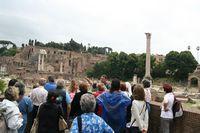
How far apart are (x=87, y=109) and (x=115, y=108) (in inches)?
113

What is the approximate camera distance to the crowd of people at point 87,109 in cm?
593

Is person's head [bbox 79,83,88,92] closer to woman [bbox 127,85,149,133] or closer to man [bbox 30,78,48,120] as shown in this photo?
man [bbox 30,78,48,120]

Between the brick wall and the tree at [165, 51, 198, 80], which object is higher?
the tree at [165, 51, 198, 80]

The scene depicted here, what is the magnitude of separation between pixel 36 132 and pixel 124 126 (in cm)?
215

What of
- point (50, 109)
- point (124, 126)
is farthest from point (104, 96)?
point (50, 109)

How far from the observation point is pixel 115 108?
28.7 feet

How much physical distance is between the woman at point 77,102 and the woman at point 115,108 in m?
0.89

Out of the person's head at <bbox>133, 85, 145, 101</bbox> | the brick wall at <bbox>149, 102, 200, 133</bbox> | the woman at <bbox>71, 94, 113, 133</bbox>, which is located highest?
the person's head at <bbox>133, 85, 145, 101</bbox>

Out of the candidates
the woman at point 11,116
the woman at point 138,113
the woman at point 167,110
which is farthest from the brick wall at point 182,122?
the woman at point 11,116

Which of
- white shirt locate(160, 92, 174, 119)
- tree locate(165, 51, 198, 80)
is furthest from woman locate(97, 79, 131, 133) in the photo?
tree locate(165, 51, 198, 80)

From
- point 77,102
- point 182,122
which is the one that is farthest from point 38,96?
point 182,122

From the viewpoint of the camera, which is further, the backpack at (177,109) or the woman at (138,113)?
the backpack at (177,109)

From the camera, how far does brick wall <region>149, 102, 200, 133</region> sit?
29.9 feet

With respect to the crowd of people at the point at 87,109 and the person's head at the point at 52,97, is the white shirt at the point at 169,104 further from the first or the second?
the person's head at the point at 52,97
